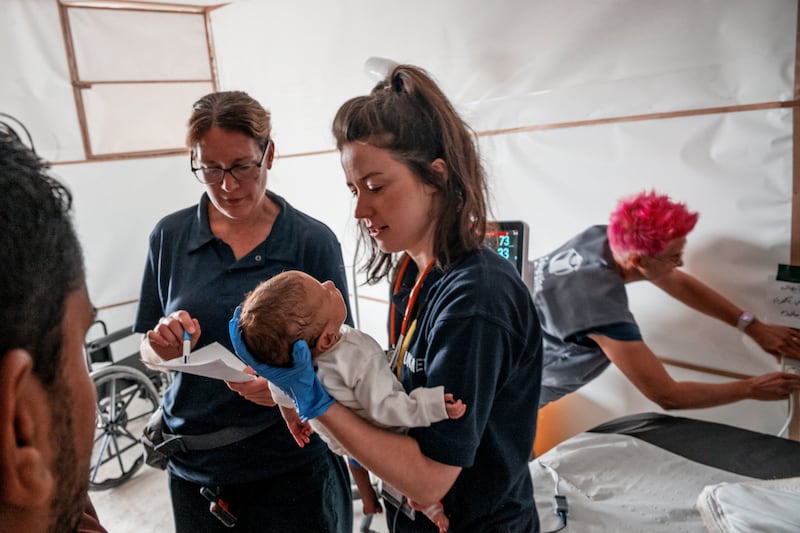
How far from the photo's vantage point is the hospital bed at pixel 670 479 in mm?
1323

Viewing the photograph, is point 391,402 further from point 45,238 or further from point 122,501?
point 122,501

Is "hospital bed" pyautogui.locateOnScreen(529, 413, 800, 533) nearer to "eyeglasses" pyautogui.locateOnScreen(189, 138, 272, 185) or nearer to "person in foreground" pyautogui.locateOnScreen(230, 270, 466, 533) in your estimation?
"person in foreground" pyautogui.locateOnScreen(230, 270, 466, 533)

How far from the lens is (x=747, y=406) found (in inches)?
78.3

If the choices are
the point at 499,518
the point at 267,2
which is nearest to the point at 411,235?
the point at 499,518

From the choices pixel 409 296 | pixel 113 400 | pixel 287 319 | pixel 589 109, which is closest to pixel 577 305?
pixel 589 109

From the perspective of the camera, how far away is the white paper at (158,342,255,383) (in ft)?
3.59

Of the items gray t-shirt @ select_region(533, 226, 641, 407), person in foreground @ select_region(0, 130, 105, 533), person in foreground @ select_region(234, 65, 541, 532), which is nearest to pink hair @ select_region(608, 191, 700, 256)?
gray t-shirt @ select_region(533, 226, 641, 407)

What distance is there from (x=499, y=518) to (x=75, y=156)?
3612mm

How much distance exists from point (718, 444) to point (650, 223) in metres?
0.71

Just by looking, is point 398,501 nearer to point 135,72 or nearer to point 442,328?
point 442,328

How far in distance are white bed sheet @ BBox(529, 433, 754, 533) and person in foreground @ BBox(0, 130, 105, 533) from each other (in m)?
1.25

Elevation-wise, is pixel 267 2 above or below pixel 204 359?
above

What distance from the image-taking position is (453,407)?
785 millimetres

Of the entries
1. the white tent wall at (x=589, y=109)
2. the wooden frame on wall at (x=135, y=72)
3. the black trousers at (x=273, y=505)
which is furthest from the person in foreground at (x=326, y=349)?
the wooden frame on wall at (x=135, y=72)
